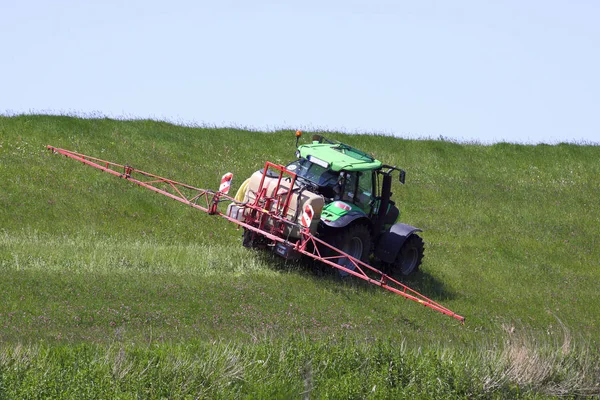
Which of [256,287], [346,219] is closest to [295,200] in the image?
[346,219]

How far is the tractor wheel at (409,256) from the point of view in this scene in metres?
18.6

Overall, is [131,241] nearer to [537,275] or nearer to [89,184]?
[89,184]

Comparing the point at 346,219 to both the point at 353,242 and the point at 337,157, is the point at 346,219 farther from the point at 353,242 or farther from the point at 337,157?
the point at 337,157

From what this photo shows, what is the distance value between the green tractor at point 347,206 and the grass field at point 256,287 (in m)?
0.63

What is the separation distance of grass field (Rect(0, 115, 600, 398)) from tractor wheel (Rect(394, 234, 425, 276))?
0.29m

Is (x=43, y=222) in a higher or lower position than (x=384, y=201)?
lower

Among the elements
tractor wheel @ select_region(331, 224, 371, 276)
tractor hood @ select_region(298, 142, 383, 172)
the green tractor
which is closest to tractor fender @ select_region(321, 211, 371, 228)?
the green tractor

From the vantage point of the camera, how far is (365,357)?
12.2 m

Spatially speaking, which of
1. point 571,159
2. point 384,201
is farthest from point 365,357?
point 571,159

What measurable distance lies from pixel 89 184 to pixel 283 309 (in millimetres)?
10311

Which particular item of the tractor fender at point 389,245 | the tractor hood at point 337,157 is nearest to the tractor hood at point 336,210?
the tractor hood at point 337,157

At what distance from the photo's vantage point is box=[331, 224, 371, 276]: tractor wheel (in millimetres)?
17141

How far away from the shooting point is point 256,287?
52.5 feet

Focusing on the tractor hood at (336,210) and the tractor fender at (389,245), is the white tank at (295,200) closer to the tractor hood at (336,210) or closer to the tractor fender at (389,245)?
the tractor hood at (336,210)
